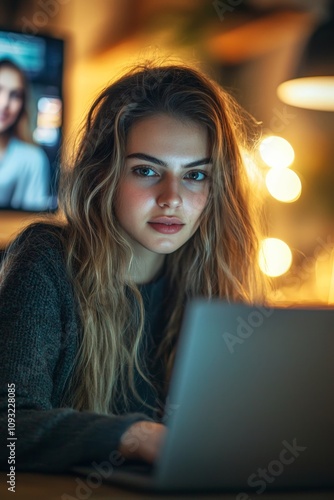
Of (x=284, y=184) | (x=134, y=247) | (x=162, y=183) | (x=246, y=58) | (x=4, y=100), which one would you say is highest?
(x=246, y=58)

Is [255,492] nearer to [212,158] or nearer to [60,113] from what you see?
[212,158]

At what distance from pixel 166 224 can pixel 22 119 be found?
178 centimetres

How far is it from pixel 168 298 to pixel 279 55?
7.74 ft

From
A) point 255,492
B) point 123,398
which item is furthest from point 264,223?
point 255,492

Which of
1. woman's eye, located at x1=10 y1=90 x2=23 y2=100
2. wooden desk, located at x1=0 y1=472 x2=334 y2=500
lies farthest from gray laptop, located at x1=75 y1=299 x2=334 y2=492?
woman's eye, located at x1=10 y1=90 x2=23 y2=100

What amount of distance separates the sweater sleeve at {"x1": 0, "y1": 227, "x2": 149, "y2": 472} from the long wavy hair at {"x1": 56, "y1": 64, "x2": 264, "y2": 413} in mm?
49

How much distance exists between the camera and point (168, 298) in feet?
5.10

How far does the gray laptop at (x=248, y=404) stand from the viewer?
0.70 meters

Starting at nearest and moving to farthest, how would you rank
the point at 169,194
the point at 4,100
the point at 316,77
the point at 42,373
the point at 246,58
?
the point at 42,373 → the point at 169,194 → the point at 316,77 → the point at 4,100 → the point at 246,58

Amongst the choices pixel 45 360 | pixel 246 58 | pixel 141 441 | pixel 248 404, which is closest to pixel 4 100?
pixel 246 58

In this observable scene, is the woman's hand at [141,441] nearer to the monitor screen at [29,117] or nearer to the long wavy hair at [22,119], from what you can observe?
the monitor screen at [29,117]

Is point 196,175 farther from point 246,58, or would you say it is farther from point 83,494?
point 246,58

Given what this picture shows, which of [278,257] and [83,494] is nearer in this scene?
[83,494]

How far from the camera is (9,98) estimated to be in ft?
9.80
